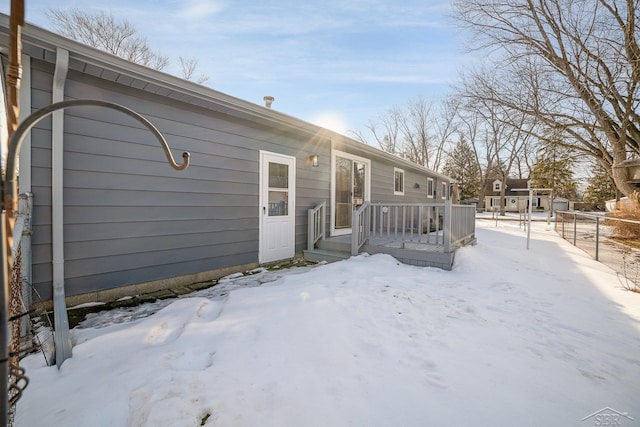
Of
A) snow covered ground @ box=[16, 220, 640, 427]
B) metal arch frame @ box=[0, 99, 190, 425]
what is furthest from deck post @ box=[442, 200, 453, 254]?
metal arch frame @ box=[0, 99, 190, 425]

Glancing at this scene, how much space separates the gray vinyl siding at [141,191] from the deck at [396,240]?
4.70ft

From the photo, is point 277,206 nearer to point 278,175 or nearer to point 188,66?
→ point 278,175

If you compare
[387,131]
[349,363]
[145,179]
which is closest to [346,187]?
[145,179]

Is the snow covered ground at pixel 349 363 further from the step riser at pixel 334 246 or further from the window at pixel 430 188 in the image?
the window at pixel 430 188

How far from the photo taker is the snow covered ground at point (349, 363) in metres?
1.49

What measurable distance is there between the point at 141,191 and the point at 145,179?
0.15m

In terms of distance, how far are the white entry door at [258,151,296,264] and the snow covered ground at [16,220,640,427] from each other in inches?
66.2

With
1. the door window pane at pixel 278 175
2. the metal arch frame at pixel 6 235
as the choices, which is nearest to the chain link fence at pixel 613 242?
the door window pane at pixel 278 175

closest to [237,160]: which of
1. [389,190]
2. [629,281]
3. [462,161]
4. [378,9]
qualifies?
[378,9]

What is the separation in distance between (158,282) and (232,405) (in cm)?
260

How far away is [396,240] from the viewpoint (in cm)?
512

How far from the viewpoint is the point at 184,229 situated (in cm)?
380

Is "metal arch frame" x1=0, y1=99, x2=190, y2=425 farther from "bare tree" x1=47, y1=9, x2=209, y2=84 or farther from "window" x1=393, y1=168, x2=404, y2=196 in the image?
"bare tree" x1=47, y1=9, x2=209, y2=84

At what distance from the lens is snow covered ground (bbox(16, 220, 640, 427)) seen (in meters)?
1.49
